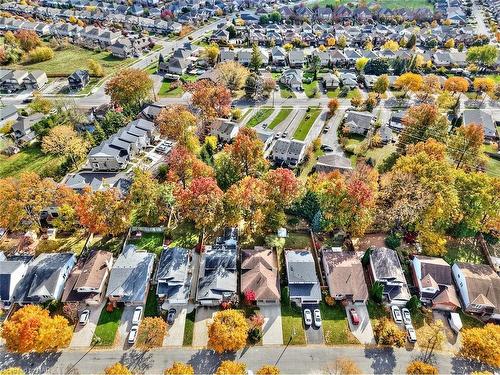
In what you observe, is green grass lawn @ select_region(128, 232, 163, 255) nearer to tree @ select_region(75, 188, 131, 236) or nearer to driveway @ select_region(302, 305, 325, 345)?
→ tree @ select_region(75, 188, 131, 236)

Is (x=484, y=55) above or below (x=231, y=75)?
above

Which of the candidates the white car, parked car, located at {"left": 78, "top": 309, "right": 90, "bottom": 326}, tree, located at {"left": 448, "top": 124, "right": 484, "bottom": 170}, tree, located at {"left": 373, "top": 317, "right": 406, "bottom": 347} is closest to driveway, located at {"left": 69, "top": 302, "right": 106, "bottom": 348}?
parked car, located at {"left": 78, "top": 309, "right": 90, "bottom": 326}

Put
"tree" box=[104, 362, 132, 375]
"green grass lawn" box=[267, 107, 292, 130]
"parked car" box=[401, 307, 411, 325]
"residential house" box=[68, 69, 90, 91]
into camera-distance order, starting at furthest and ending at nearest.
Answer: "residential house" box=[68, 69, 90, 91] → "green grass lawn" box=[267, 107, 292, 130] → "parked car" box=[401, 307, 411, 325] → "tree" box=[104, 362, 132, 375]

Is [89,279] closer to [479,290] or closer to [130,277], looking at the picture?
[130,277]

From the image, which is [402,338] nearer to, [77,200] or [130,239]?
[130,239]

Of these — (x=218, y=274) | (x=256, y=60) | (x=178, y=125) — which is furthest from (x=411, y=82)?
(x=218, y=274)
